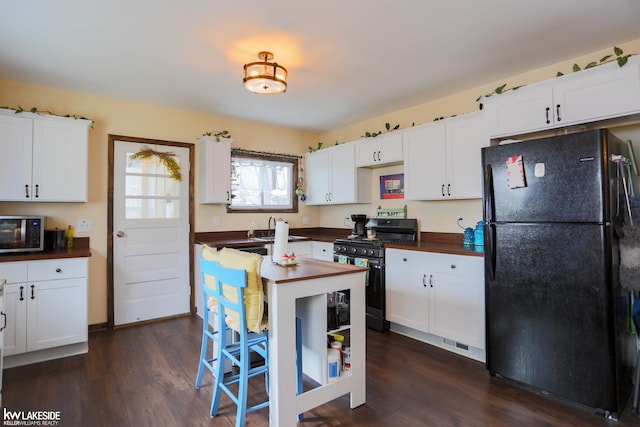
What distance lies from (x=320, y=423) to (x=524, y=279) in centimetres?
158

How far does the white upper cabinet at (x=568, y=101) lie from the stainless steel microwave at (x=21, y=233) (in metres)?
3.90

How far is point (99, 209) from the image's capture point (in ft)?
11.8

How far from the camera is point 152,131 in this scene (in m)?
3.90

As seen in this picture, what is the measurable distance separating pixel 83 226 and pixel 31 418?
195 cm

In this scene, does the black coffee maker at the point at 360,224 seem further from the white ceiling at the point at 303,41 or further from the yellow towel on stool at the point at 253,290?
the yellow towel on stool at the point at 253,290

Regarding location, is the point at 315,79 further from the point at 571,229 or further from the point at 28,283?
the point at 28,283

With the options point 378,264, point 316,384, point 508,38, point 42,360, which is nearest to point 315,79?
point 508,38

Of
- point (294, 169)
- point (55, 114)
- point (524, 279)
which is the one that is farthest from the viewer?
point (294, 169)

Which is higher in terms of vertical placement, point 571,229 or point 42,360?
point 571,229

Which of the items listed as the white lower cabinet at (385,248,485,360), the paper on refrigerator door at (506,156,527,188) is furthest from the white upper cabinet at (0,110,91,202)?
the paper on refrigerator door at (506,156,527,188)

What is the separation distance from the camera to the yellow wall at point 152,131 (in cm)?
321

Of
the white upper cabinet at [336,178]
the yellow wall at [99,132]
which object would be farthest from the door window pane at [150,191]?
the white upper cabinet at [336,178]

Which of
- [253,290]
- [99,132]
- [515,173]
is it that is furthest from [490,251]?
[99,132]

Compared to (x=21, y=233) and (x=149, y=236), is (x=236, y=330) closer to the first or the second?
(x=21, y=233)
